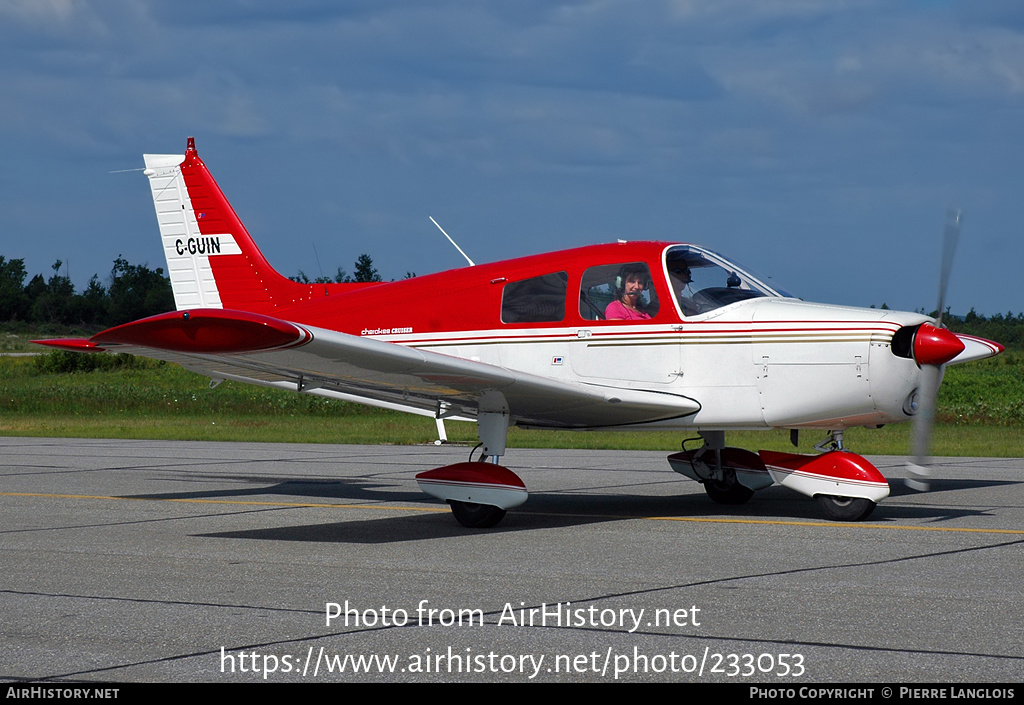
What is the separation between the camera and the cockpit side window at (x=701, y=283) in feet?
31.0

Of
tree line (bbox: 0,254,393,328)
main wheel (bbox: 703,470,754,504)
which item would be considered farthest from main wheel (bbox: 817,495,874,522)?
tree line (bbox: 0,254,393,328)

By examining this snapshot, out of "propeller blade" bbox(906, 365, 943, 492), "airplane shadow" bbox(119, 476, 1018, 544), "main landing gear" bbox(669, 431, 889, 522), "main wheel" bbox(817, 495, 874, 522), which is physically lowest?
"airplane shadow" bbox(119, 476, 1018, 544)

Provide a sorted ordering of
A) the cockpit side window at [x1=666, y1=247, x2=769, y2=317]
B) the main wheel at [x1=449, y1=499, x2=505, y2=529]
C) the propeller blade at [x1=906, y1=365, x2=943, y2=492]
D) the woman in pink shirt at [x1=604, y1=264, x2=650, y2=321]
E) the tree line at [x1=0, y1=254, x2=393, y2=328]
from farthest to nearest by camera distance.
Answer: the tree line at [x1=0, y1=254, x2=393, y2=328] < the woman in pink shirt at [x1=604, y1=264, x2=650, y2=321] < the cockpit side window at [x1=666, y1=247, x2=769, y2=317] < the main wheel at [x1=449, y1=499, x2=505, y2=529] < the propeller blade at [x1=906, y1=365, x2=943, y2=492]

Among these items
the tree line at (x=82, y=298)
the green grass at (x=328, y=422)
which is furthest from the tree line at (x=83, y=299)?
the green grass at (x=328, y=422)

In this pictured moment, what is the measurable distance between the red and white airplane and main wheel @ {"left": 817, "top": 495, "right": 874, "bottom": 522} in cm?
2

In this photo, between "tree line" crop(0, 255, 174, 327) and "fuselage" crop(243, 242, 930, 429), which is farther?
"tree line" crop(0, 255, 174, 327)

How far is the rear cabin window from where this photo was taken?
988cm

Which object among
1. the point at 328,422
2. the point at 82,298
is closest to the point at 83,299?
the point at 82,298

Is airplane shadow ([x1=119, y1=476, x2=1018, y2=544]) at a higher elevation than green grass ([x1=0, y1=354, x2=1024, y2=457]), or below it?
below

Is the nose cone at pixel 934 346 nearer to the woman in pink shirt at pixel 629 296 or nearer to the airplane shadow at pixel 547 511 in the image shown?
the airplane shadow at pixel 547 511

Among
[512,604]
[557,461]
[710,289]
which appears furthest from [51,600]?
[557,461]

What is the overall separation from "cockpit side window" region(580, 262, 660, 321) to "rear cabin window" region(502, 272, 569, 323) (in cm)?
22

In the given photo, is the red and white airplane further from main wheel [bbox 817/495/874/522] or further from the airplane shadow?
the airplane shadow

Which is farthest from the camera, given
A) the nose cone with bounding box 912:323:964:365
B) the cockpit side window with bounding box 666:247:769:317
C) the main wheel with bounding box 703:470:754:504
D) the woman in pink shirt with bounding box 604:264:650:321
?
the main wheel with bounding box 703:470:754:504
